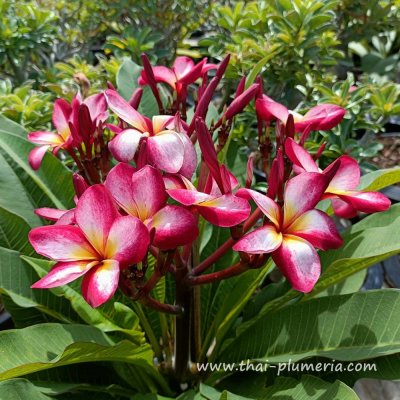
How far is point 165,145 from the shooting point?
60 cm

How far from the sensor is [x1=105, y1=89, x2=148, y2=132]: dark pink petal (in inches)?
26.2

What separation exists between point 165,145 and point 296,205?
17 centimetres

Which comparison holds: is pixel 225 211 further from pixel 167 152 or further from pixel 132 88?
pixel 132 88

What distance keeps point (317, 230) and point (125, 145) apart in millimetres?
263

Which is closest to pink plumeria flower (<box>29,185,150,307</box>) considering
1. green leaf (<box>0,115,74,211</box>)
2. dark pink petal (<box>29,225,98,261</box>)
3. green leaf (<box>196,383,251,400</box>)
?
dark pink petal (<box>29,225,98,261</box>)

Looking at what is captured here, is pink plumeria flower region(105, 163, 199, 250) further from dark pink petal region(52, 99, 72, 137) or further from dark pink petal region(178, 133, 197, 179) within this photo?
dark pink petal region(52, 99, 72, 137)

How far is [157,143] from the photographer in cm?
60

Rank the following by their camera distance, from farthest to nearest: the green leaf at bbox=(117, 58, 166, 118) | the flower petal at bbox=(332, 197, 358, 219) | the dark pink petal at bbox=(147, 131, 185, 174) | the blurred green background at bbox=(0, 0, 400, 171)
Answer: the blurred green background at bbox=(0, 0, 400, 171) < the green leaf at bbox=(117, 58, 166, 118) < the flower petal at bbox=(332, 197, 358, 219) < the dark pink petal at bbox=(147, 131, 185, 174)

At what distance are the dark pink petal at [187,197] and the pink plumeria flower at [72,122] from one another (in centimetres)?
21

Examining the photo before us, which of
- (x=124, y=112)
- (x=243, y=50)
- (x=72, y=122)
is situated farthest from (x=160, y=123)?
(x=243, y=50)

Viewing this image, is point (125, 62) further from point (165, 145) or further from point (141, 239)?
point (141, 239)

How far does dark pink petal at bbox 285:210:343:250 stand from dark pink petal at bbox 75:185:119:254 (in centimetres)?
21

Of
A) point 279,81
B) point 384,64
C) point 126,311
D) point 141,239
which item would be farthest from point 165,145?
point 384,64

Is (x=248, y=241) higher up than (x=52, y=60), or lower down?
higher up
